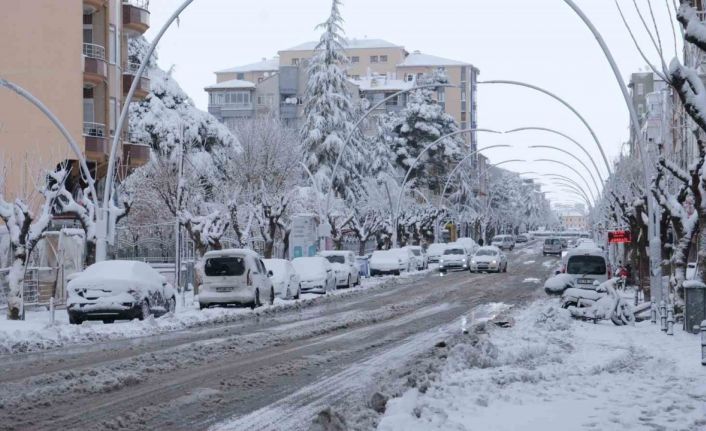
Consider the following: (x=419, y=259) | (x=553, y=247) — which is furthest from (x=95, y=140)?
(x=553, y=247)

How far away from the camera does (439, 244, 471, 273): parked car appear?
6662 centimetres

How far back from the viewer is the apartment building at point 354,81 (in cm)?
12069

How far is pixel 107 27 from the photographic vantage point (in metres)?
47.4

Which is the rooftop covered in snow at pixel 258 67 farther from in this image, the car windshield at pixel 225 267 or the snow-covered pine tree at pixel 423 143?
the car windshield at pixel 225 267

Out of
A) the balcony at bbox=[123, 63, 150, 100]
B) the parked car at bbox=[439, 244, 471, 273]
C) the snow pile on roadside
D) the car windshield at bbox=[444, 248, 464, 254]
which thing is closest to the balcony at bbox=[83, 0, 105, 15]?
the balcony at bbox=[123, 63, 150, 100]

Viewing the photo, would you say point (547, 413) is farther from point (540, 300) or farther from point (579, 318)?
point (540, 300)

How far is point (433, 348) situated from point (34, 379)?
7.21 m

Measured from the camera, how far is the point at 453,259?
218 feet

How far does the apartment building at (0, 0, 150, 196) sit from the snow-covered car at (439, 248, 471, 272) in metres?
25.0

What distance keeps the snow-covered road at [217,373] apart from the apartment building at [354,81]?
92482 mm

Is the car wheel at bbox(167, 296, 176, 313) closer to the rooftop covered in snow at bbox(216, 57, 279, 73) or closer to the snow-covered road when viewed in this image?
the snow-covered road

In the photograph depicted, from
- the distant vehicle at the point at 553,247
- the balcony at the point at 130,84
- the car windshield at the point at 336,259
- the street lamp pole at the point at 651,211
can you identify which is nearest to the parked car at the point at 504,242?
the distant vehicle at the point at 553,247

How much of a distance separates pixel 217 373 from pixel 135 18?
40098mm

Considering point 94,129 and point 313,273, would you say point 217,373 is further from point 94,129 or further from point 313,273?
point 94,129
